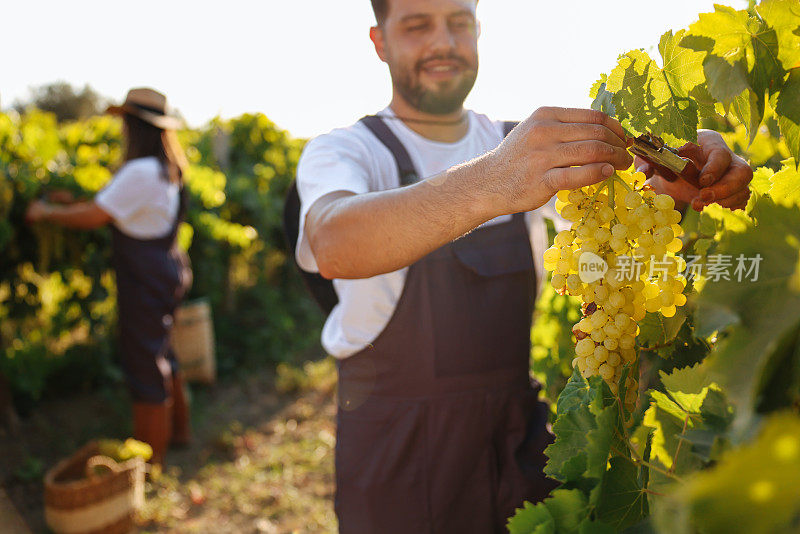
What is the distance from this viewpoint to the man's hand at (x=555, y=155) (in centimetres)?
89

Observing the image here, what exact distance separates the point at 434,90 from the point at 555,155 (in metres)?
1.05

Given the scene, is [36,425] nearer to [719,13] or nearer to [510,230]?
[510,230]

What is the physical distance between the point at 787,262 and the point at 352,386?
151 cm

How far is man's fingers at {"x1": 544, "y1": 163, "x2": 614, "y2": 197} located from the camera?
869mm

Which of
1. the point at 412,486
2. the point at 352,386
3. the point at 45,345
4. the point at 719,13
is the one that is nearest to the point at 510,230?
the point at 352,386

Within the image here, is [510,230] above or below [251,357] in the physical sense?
above

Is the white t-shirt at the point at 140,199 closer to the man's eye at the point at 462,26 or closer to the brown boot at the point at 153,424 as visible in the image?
the brown boot at the point at 153,424

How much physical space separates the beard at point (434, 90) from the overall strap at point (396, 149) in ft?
0.49

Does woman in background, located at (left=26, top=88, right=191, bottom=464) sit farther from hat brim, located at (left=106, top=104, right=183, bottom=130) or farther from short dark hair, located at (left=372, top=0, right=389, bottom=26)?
short dark hair, located at (left=372, top=0, right=389, bottom=26)

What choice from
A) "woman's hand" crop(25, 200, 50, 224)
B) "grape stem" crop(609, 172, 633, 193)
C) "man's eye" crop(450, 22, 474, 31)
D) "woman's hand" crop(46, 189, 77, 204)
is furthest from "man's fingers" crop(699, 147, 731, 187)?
"woman's hand" crop(46, 189, 77, 204)

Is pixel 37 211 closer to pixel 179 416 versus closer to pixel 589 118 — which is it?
pixel 179 416

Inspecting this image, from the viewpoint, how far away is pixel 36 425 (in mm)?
5070

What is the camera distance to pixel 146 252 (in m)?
4.48

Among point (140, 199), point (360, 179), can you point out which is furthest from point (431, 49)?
point (140, 199)
